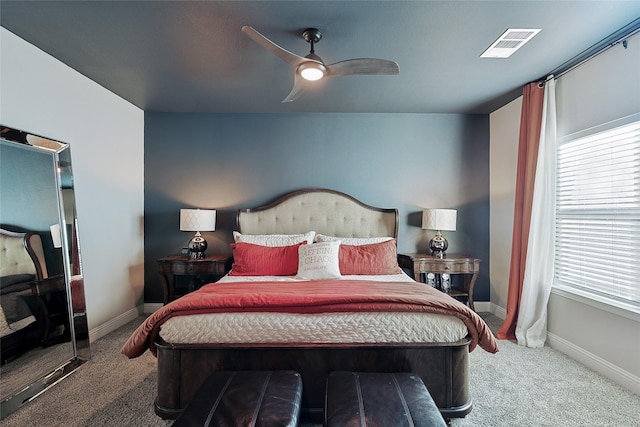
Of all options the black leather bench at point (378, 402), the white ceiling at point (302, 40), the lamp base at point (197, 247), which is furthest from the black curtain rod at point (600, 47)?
the lamp base at point (197, 247)

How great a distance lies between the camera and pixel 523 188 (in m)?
3.17

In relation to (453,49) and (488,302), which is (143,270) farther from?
(488,302)

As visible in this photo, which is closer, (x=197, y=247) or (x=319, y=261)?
(x=319, y=261)

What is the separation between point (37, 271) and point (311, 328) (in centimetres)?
218

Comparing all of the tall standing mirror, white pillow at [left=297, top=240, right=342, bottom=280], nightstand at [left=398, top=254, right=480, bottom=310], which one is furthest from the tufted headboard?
the tall standing mirror

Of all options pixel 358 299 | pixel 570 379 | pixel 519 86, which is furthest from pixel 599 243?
pixel 358 299

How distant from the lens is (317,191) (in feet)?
12.9

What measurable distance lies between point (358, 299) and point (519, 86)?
2.88 m

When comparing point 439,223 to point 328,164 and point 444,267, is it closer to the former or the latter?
point 444,267

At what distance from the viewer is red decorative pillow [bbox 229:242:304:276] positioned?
10.4 feet

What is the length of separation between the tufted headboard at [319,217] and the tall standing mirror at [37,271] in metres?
1.80

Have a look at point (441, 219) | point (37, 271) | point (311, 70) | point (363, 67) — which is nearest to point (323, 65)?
point (311, 70)

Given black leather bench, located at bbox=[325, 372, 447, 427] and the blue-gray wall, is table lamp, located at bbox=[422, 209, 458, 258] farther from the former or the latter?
black leather bench, located at bbox=[325, 372, 447, 427]

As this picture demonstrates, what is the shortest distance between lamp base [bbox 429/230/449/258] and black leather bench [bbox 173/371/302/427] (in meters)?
2.62
